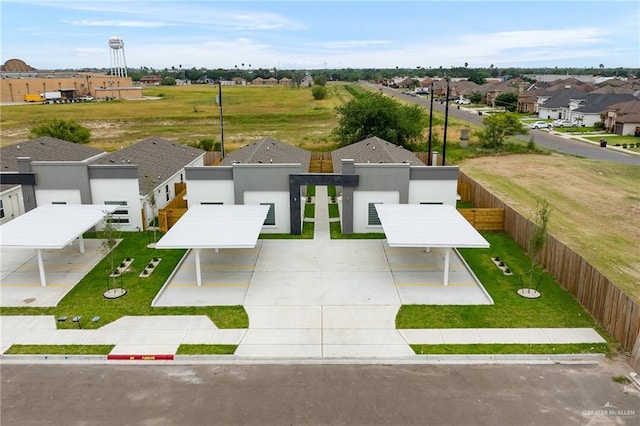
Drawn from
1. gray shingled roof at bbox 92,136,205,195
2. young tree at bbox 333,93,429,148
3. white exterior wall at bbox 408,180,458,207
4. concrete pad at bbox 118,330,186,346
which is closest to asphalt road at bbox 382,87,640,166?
young tree at bbox 333,93,429,148

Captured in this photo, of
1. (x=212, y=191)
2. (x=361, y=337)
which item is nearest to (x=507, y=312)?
(x=361, y=337)

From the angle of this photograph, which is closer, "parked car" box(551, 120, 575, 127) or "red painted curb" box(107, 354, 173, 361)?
"red painted curb" box(107, 354, 173, 361)

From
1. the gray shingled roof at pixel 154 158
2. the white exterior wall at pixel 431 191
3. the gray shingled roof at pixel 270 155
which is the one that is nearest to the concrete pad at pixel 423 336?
the white exterior wall at pixel 431 191

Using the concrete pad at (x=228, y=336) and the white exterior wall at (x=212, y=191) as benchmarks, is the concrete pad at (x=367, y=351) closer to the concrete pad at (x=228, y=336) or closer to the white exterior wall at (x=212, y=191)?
the concrete pad at (x=228, y=336)

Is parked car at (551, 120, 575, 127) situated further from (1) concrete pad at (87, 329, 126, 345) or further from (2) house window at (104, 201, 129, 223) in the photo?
(1) concrete pad at (87, 329, 126, 345)

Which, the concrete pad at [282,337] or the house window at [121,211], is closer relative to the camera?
the concrete pad at [282,337]
